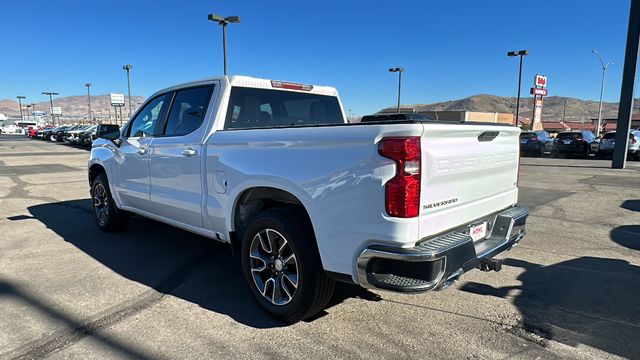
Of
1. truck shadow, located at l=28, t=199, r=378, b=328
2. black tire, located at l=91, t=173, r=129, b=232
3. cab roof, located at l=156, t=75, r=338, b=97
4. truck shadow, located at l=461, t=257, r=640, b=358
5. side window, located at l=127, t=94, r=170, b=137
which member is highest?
cab roof, located at l=156, t=75, r=338, b=97

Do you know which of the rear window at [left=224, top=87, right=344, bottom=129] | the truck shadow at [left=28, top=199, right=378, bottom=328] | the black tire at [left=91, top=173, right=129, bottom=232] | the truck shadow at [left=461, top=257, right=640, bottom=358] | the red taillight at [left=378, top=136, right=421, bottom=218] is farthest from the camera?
the black tire at [left=91, top=173, right=129, bottom=232]

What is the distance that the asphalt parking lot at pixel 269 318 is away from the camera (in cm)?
295

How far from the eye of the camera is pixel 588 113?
189 m

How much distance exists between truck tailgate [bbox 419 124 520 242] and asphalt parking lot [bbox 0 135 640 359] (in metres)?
0.90

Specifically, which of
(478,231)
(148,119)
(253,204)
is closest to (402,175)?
(478,231)

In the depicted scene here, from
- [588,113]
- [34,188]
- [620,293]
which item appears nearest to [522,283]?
[620,293]

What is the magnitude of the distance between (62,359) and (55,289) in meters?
1.43

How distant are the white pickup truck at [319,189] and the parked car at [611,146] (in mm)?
21123

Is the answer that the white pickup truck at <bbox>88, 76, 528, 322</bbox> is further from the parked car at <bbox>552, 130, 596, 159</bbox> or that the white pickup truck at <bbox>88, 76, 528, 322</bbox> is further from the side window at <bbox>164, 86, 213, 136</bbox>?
the parked car at <bbox>552, 130, 596, 159</bbox>

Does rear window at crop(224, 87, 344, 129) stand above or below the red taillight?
above

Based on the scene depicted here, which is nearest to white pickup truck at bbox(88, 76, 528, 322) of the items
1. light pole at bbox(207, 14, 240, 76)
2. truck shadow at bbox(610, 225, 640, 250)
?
truck shadow at bbox(610, 225, 640, 250)

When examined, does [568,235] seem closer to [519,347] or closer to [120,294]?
[519,347]

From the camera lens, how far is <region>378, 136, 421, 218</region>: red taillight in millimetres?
2477

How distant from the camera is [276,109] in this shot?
449 cm
